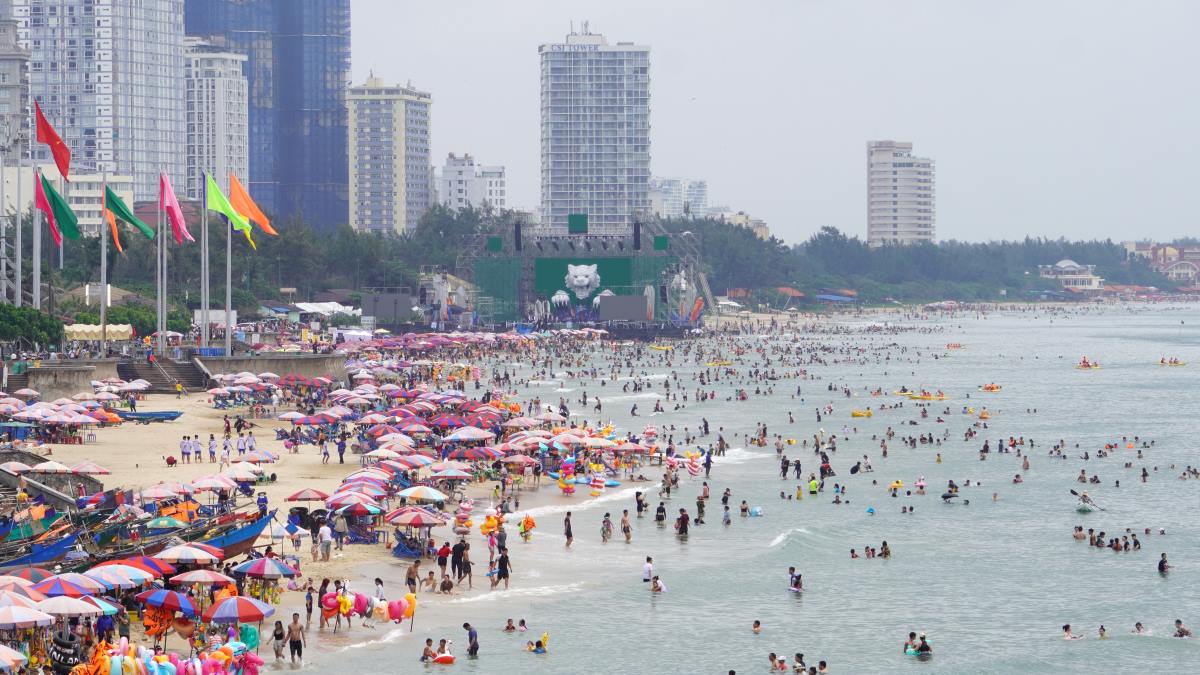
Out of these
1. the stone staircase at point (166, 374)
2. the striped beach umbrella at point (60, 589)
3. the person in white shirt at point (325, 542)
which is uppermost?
the stone staircase at point (166, 374)

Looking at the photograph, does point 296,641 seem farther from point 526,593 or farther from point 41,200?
point 41,200

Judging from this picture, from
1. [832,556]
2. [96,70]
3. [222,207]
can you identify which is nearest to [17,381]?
[222,207]

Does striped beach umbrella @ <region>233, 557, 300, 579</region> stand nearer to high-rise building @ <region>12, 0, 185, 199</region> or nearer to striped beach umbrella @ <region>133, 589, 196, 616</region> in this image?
striped beach umbrella @ <region>133, 589, 196, 616</region>

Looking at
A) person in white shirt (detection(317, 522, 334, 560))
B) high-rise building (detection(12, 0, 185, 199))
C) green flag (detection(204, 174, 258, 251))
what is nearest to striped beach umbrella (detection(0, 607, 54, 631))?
person in white shirt (detection(317, 522, 334, 560))

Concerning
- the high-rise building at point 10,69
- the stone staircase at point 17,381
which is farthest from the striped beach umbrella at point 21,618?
the high-rise building at point 10,69

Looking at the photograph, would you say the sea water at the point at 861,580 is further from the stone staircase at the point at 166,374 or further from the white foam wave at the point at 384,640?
the stone staircase at the point at 166,374

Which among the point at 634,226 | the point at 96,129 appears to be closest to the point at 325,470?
the point at 634,226
